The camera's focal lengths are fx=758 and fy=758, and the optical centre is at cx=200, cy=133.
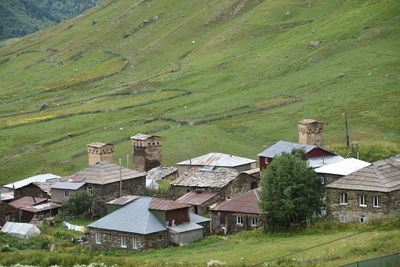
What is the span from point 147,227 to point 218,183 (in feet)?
50.9

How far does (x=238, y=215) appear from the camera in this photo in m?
66.6

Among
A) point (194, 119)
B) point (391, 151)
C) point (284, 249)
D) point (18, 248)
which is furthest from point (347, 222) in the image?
point (194, 119)

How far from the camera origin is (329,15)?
186375 mm

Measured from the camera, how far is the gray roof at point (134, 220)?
63.8m

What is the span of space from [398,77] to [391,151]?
4125 centimetres

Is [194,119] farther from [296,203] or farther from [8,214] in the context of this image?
[296,203]

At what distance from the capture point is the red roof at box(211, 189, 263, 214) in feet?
216

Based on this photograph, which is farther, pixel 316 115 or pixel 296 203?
pixel 316 115

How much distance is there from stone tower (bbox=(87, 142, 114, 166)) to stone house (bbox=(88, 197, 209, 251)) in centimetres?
3640

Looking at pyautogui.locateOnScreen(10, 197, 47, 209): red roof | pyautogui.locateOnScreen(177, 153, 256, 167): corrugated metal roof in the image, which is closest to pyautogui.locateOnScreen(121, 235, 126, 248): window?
pyautogui.locateOnScreen(10, 197, 47, 209): red roof

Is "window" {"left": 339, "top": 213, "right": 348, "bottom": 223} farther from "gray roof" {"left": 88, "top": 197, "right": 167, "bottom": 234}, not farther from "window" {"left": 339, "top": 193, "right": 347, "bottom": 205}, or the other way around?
"gray roof" {"left": 88, "top": 197, "right": 167, "bottom": 234}

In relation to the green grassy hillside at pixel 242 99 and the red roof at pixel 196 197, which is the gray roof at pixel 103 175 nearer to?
the red roof at pixel 196 197

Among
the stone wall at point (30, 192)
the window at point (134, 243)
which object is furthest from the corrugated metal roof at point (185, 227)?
the stone wall at point (30, 192)

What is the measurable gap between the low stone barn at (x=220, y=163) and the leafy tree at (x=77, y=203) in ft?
55.2
